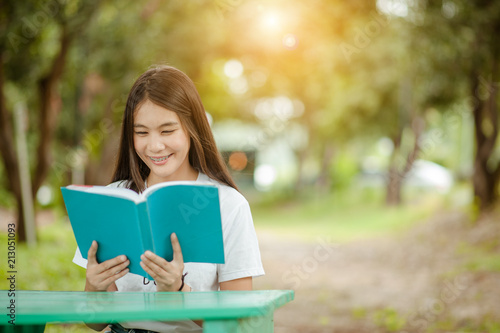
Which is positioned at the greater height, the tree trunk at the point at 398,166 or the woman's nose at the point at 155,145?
the tree trunk at the point at 398,166

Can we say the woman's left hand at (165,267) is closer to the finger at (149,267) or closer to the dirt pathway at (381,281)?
the finger at (149,267)

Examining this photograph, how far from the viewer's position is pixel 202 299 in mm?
1739

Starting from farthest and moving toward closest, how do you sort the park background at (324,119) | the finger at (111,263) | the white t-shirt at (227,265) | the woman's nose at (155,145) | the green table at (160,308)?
1. the park background at (324,119)
2. the woman's nose at (155,145)
3. the white t-shirt at (227,265)
4. the finger at (111,263)
5. the green table at (160,308)

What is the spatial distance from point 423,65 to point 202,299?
10.8 metres

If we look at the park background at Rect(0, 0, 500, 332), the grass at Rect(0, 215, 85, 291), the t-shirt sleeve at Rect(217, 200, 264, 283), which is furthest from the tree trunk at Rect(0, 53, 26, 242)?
the t-shirt sleeve at Rect(217, 200, 264, 283)

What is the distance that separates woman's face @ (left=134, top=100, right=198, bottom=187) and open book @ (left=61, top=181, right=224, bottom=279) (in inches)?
16.7

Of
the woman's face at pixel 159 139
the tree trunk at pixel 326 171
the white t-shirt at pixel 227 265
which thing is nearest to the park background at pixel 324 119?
the woman's face at pixel 159 139

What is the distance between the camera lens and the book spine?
1826mm

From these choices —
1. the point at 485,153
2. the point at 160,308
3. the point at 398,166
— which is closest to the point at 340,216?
the point at 398,166

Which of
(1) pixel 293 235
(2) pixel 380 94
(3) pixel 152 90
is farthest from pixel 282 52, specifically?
(3) pixel 152 90

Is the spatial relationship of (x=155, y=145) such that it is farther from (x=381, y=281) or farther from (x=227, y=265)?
(x=381, y=281)

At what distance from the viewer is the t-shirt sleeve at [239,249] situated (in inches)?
85.3

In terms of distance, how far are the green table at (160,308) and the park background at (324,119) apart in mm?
Result: 1201

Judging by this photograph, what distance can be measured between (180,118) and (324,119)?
61.2 feet
